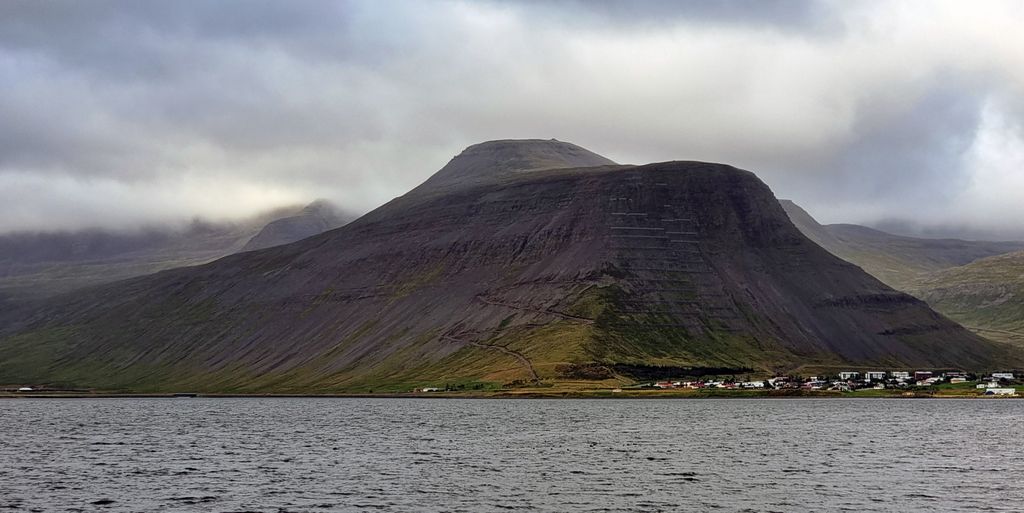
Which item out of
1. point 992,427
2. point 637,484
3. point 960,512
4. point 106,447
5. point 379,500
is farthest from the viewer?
point 992,427

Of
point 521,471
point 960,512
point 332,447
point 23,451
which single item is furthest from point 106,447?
point 960,512

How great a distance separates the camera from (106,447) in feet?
520

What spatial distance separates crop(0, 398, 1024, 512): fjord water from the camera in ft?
314

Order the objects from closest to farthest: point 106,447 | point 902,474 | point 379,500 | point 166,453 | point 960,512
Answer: point 960,512 → point 379,500 → point 902,474 → point 166,453 → point 106,447

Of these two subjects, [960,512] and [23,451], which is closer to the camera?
[960,512]

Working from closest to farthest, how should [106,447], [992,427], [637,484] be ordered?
[637,484] < [106,447] < [992,427]

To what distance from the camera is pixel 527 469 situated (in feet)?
399

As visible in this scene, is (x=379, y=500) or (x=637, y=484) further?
(x=637, y=484)

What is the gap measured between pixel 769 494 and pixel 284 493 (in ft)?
151

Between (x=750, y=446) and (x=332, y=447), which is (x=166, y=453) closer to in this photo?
(x=332, y=447)

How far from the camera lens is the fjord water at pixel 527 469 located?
95.8 meters

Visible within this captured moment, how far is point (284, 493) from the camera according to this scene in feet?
335

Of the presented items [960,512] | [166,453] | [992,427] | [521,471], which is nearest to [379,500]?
[521,471]

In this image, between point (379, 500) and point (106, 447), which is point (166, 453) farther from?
point (379, 500)
